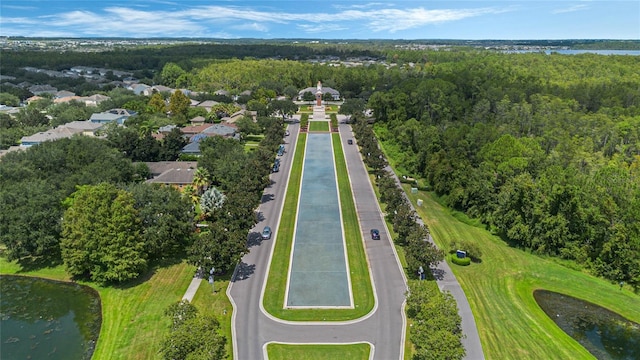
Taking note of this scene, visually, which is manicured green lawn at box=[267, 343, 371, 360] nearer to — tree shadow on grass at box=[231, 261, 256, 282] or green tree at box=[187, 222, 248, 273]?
tree shadow on grass at box=[231, 261, 256, 282]

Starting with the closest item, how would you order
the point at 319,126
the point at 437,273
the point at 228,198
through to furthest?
the point at 437,273, the point at 228,198, the point at 319,126

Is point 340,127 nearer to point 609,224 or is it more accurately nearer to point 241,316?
point 609,224

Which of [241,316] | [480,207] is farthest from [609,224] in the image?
[241,316]

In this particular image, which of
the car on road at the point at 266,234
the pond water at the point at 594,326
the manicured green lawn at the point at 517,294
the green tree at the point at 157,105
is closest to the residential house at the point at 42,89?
the green tree at the point at 157,105

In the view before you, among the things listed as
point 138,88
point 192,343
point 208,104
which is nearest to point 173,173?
point 192,343

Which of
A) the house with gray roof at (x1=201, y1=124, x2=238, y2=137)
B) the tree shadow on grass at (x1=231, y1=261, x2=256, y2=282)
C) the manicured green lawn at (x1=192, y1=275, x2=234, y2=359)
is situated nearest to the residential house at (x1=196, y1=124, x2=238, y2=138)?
the house with gray roof at (x1=201, y1=124, x2=238, y2=137)

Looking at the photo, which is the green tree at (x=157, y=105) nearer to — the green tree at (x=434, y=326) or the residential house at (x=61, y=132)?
the residential house at (x=61, y=132)

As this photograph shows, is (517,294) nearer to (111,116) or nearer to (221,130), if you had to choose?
(221,130)
